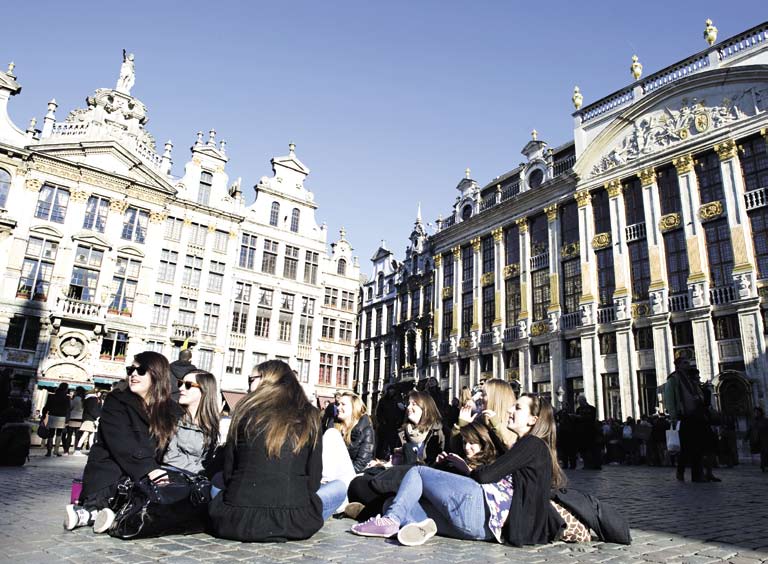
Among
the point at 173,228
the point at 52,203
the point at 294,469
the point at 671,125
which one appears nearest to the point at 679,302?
the point at 671,125

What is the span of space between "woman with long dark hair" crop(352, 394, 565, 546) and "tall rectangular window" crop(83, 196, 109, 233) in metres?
30.3

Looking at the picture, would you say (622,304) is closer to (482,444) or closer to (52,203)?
(482,444)

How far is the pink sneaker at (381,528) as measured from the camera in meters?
4.51

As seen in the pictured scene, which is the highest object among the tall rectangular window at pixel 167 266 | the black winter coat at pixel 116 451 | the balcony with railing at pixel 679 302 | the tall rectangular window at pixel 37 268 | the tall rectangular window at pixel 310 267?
the tall rectangular window at pixel 310 267

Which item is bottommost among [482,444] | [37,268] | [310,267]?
[482,444]

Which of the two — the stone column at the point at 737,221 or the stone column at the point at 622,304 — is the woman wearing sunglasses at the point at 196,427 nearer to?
the stone column at the point at 737,221

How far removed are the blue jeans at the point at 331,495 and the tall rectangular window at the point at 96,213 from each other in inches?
1173

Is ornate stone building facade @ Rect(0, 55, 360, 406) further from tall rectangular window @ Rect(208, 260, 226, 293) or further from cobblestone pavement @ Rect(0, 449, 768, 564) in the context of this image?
cobblestone pavement @ Rect(0, 449, 768, 564)

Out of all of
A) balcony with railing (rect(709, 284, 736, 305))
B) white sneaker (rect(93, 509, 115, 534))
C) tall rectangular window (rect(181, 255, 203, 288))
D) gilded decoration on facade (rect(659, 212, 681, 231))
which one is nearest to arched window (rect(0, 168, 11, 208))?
tall rectangular window (rect(181, 255, 203, 288))

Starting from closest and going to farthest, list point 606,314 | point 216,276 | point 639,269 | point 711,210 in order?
point 711,210 → point 639,269 → point 606,314 → point 216,276

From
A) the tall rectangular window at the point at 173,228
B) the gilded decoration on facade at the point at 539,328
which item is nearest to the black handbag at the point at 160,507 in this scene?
the gilded decoration on facade at the point at 539,328

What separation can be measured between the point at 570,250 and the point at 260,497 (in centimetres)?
2636

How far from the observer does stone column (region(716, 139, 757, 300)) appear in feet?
68.2

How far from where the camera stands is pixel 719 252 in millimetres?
22297
